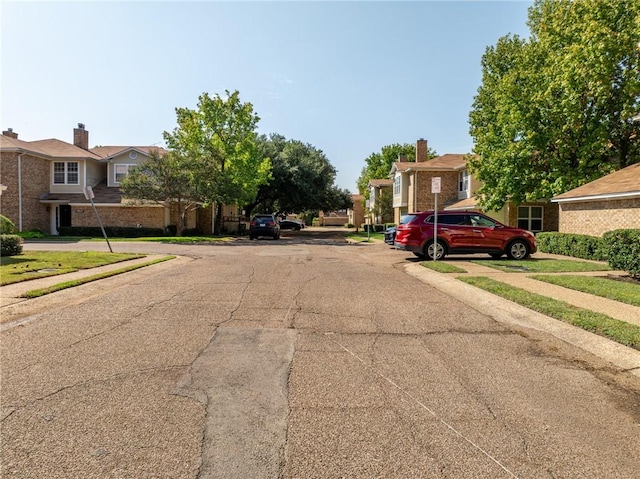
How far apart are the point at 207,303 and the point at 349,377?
4072 mm

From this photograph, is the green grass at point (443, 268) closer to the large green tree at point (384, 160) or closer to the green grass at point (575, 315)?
the green grass at point (575, 315)

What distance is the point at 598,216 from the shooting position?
694 inches

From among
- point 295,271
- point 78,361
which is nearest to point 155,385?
point 78,361

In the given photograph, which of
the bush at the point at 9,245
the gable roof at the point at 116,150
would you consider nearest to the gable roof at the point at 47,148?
the gable roof at the point at 116,150

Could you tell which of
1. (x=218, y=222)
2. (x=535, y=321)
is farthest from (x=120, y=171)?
(x=535, y=321)

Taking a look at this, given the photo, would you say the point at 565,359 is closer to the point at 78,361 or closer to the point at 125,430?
the point at 125,430

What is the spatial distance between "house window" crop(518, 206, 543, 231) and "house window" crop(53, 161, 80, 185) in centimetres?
3271

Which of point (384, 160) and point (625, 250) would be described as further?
point (384, 160)

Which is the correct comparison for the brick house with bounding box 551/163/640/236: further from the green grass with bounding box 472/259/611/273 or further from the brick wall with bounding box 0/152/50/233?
the brick wall with bounding box 0/152/50/233

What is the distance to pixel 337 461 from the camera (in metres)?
2.77

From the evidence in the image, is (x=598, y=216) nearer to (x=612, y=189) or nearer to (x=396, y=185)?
(x=612, y=189)

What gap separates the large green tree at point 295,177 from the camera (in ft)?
145

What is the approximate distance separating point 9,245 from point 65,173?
22176 mm

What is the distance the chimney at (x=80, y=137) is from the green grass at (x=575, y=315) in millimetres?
37607
